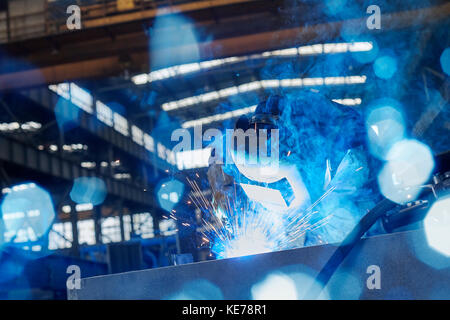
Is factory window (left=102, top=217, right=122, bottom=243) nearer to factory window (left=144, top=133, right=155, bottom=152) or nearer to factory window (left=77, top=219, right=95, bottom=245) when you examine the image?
factory window (left=77, top=219, right=95, bottom=245)

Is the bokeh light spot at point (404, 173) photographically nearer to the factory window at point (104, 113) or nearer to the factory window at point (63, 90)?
the factory window at point (63, 90)

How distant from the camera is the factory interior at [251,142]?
106cm

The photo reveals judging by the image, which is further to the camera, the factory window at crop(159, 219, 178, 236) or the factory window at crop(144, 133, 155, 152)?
the factory window at crop(144, 133, 155, 152)

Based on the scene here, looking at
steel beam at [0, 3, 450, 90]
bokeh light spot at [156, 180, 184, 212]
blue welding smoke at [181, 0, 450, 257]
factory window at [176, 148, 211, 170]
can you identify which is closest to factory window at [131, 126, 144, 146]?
steel beam at [0, 3, 450, 90]

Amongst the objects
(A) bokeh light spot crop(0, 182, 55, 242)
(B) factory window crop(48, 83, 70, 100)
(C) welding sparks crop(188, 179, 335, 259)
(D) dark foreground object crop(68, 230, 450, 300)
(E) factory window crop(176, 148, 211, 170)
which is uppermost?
(B) factory window crop(48, 83, 70, 100)

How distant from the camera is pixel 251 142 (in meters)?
1.35

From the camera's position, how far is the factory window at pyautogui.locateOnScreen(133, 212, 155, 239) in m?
22.9

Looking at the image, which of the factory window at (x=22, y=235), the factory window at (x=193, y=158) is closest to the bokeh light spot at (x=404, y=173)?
the factory window at (x=193, y=158)

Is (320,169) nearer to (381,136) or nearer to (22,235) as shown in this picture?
(381,136)

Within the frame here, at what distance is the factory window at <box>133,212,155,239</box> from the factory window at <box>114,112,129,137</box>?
5.79m

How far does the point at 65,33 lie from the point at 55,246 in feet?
33.6

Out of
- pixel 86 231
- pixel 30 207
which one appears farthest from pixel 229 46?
pixel 86 231

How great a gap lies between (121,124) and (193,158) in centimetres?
1706

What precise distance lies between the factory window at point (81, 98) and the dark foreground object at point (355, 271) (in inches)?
601
